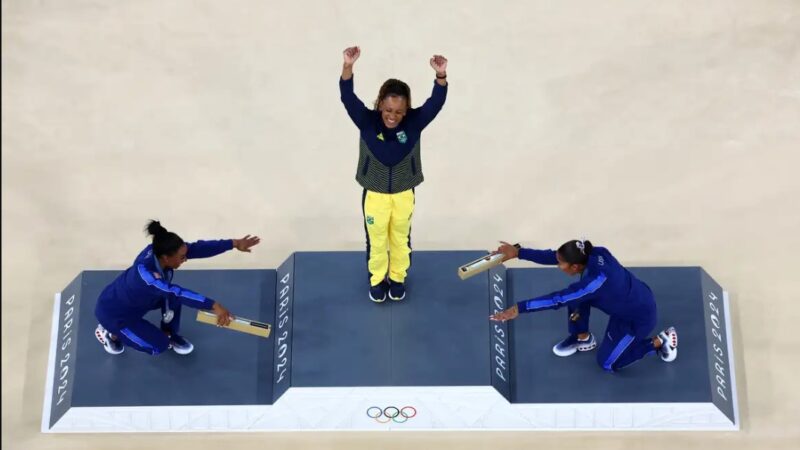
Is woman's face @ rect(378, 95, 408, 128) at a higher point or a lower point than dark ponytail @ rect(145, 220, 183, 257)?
higher

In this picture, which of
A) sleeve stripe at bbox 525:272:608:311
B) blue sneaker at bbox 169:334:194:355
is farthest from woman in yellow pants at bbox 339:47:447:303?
blue sneaker at bbox 169:334:194:355

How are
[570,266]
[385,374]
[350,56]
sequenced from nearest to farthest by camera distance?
[350,56]
[570,266]
[385,374]

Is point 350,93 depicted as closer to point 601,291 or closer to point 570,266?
point 570,266

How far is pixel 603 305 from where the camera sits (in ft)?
23.1

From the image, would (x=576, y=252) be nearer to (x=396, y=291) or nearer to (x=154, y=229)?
(x=396, y=291)

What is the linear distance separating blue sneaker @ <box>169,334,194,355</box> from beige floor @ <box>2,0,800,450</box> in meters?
1.08

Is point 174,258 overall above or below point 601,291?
above

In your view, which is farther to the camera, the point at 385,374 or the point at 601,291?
the point at 385,374

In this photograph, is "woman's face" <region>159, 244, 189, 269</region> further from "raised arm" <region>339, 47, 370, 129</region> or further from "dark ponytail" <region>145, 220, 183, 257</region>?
"raised arm" <region>339, 47, 370, 129</region>

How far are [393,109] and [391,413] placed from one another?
8.08 feet

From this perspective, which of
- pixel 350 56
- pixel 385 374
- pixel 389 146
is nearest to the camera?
pixel 350 56

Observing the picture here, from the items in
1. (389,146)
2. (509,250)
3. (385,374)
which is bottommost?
→ (385,374)

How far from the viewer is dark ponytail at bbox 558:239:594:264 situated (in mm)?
6691

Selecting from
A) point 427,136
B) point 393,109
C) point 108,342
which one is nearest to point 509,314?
point 393,109
